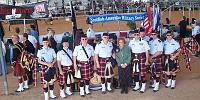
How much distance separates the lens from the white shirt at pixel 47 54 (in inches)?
363

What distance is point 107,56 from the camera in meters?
9.64

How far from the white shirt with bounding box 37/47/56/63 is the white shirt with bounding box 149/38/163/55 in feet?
8.70

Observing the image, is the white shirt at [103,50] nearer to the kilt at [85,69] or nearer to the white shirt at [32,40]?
the kilt at [85,69]

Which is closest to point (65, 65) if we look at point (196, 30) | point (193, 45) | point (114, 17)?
point (114, 17)

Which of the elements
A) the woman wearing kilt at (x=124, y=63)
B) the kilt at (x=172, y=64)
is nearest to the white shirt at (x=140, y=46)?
the woman wearing kilt at (x=124, y=63)

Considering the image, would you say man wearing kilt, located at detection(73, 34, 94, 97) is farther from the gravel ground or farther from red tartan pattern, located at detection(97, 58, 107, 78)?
the gravel ground

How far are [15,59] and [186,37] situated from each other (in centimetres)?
909

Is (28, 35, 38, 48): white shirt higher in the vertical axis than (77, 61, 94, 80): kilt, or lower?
higher

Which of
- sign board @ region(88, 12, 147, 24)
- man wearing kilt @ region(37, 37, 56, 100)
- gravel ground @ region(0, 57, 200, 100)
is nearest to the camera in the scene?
man wearing kilt @ region(37, 37, 56, 100)

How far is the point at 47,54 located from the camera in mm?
9258

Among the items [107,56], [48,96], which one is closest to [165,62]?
[107,56]

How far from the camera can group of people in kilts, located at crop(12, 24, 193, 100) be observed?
9.35 m

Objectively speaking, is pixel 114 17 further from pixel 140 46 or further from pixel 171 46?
pixel 171 46

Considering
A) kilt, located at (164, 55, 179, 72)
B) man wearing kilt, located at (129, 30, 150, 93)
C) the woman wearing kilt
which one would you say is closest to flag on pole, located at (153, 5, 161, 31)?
kilt, located at (164, 55, 179, 72)
